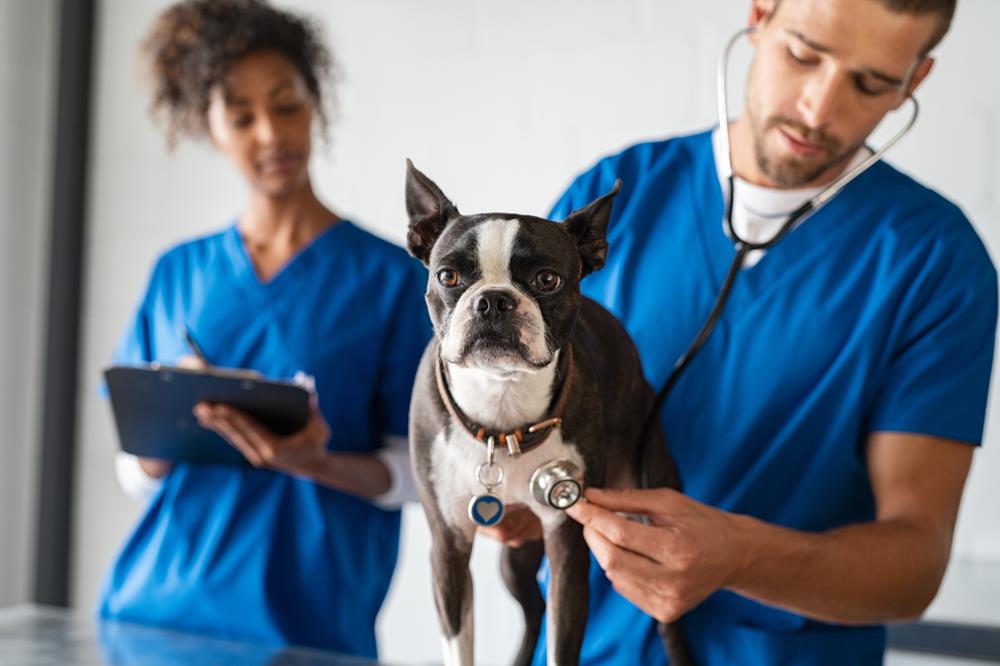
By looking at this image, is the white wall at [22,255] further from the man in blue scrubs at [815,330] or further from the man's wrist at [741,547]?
the man's wrist at [741,547]

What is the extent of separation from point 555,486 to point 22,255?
7.93ft

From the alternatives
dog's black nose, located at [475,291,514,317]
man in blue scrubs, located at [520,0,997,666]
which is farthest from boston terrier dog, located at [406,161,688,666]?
man in blue scrubs, located at [520,0,997,666]

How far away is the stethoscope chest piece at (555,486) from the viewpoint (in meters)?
0.73

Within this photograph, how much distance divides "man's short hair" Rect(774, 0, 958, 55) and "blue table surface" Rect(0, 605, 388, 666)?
0.97 m

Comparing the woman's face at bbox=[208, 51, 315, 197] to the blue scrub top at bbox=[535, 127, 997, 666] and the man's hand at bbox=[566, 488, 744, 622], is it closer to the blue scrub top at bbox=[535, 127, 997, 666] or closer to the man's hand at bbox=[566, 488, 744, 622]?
the blue scrub top at bbox=[535, 127, 997, 666]

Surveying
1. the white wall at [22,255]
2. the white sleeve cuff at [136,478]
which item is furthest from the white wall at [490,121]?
the white sleeve cuff at [136,478]

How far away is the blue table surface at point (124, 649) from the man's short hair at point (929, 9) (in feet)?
3.19

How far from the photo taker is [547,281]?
0.69 metres

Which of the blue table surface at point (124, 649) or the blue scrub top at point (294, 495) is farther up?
the blue scrub top at point (294, 495)

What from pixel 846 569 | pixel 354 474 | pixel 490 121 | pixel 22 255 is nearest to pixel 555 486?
pixel 846 569

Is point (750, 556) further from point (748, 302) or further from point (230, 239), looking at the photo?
point (230, 239)

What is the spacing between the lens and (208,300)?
67.3 inches

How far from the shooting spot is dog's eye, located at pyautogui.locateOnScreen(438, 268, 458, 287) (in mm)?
693

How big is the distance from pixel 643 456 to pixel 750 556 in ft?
0.43
